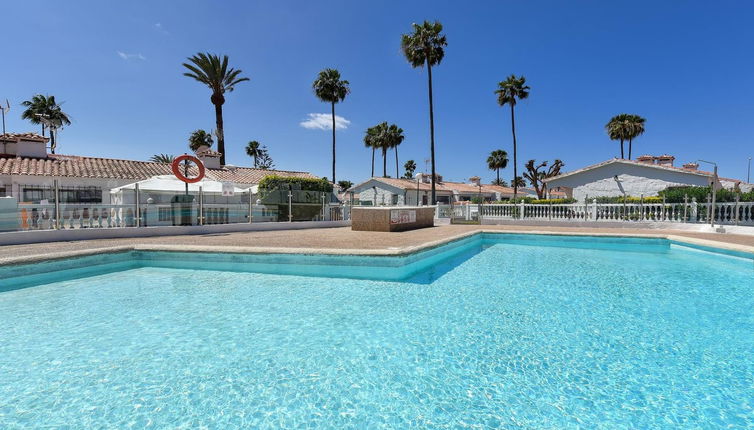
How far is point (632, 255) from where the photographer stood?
34.7 ft

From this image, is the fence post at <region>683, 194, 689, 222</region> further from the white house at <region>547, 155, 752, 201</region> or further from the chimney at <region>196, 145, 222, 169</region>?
the chimney at <region>196, 145, 222, 169</region>

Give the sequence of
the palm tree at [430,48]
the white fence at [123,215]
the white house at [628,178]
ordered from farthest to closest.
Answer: the palm tree at [430,48] → the white house at [628,178] → the white fence at [123,215]

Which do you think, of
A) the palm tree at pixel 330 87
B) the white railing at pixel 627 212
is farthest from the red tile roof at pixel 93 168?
the white railing at pixel 627 212

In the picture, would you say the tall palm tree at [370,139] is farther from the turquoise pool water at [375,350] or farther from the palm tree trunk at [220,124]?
the turquoise pool water at [375,350]

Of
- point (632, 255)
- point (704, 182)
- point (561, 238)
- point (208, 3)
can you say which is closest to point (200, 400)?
point (632, 255)

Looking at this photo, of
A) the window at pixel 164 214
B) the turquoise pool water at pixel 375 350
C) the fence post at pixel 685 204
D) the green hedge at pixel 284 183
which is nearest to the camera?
the turquoise pool water at pixel 375 350

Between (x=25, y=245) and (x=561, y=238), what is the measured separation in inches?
724

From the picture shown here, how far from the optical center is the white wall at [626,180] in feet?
72.8

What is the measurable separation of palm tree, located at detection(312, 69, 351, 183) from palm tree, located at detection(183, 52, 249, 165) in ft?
26.3

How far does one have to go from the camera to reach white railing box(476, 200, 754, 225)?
13633 mm

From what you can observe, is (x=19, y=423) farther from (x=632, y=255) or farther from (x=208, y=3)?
(x=208, y=3)

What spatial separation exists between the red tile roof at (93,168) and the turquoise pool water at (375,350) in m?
14.2

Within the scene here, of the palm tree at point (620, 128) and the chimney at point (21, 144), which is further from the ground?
the palm tree at point (620, 128)

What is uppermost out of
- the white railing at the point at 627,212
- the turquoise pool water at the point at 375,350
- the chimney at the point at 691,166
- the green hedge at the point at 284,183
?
the chimney at the point at 691,166
